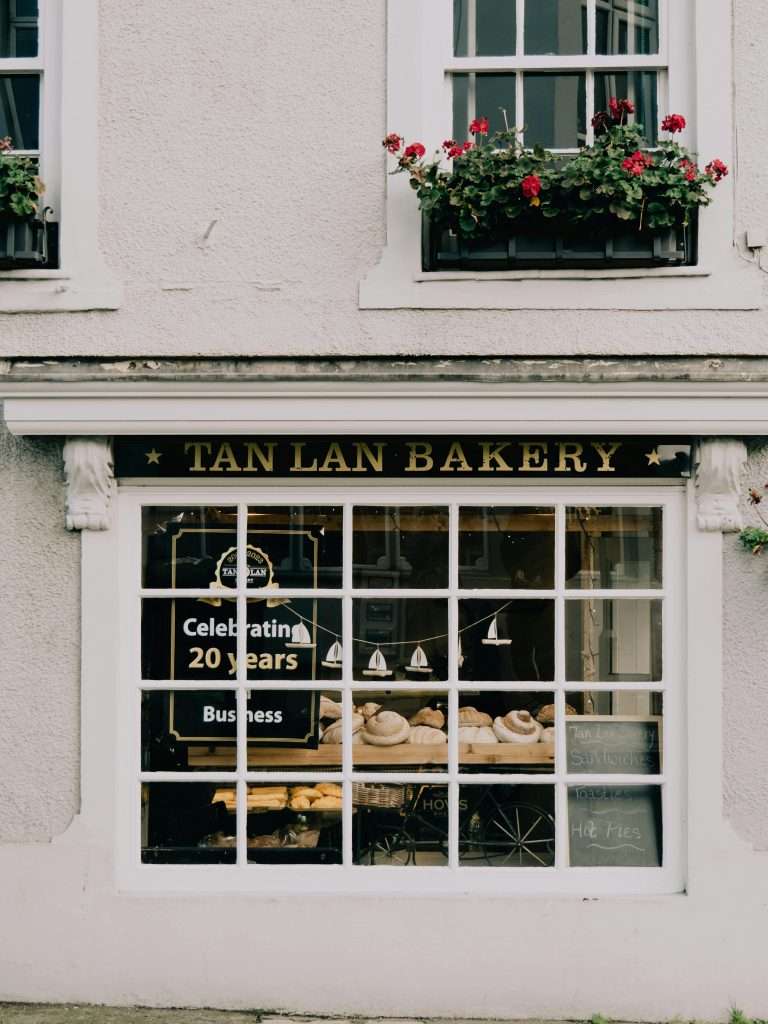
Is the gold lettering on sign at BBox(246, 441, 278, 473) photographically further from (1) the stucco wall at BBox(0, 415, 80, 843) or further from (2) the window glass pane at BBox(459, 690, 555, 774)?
(2) the window glass pane at BBox(459, 690, 555, 774)

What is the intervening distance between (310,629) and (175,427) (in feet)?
4.15

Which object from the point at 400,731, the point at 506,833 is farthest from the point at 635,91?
the point at 506,833

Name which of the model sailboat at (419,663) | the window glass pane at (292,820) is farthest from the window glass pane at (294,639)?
the window glass pane at (292,820)

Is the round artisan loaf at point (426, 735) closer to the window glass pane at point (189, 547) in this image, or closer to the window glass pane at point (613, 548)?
the window glass pane at point (613, 548)

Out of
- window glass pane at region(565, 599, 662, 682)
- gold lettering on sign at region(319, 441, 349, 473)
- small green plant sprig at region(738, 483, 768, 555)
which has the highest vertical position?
gold lettering on sign at region(319, 441, 349, 473)

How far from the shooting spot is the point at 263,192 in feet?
17.9

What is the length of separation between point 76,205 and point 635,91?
2.95 metres

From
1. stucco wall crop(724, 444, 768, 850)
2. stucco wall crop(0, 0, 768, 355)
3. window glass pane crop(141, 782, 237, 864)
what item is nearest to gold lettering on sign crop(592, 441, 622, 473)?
stucco wall crop(0, 0, 768, 355)

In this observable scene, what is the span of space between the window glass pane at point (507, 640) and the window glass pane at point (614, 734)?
0.93ft

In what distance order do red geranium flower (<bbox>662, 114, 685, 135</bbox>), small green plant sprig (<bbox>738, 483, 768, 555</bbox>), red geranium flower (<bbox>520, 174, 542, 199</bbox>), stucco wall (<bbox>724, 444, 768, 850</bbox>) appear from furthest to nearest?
stucco wall (<bbox>724, 444, 768, 850</bbox>) < small green plant sprig (<bbox>738, 483, 768, 555</bbox>) < red geranium flower (<bbox>662, 114, 685, 135</bbox>) < red geranium flower (<bbox>520, 174, 542, 199</bbox>)

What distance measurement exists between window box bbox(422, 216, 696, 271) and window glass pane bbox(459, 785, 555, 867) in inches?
107

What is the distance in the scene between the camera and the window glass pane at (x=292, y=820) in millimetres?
5621

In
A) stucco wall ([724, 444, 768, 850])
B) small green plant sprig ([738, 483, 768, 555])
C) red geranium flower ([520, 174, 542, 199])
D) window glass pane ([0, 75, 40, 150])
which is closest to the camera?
red geranium flower ([520, 174, 542, 199])

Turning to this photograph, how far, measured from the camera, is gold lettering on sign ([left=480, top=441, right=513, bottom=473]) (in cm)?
545
